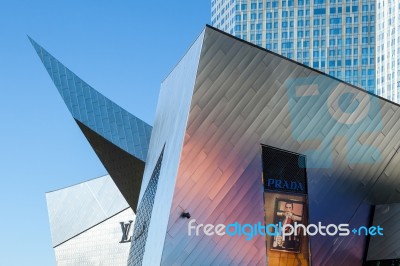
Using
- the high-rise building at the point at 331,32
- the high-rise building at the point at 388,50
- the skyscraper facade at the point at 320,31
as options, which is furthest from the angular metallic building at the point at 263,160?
the skyscraper facade at the point at 320,31

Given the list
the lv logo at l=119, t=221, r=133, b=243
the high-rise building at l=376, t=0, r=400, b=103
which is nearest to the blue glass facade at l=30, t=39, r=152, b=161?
the lv logo at l=119, t=221, r=133, b=243

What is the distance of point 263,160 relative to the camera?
24.4m

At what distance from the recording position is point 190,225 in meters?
22.6

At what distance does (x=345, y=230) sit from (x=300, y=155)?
9.71 feet

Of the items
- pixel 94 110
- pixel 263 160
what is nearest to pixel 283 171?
pixel 263 160

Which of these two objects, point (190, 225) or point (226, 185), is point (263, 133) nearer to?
point (226, 185)

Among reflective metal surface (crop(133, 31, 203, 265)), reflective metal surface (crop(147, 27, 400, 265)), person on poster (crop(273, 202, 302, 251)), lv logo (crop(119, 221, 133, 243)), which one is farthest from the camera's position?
lv logo (crop(119, 221, 133, 243))

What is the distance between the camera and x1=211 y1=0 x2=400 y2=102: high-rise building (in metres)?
109

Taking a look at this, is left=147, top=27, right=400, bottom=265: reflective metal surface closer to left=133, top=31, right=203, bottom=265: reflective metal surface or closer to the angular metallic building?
the angular metallic building

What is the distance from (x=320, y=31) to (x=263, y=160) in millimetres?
90977

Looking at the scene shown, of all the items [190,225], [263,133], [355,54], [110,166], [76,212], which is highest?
[355,54]

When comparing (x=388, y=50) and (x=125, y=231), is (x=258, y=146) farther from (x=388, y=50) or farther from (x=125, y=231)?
(x=388, y=50)

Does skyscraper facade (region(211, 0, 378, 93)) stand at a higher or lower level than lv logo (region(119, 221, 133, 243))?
higher

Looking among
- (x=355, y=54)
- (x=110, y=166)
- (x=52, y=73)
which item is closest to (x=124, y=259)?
(x=110, y=166)
